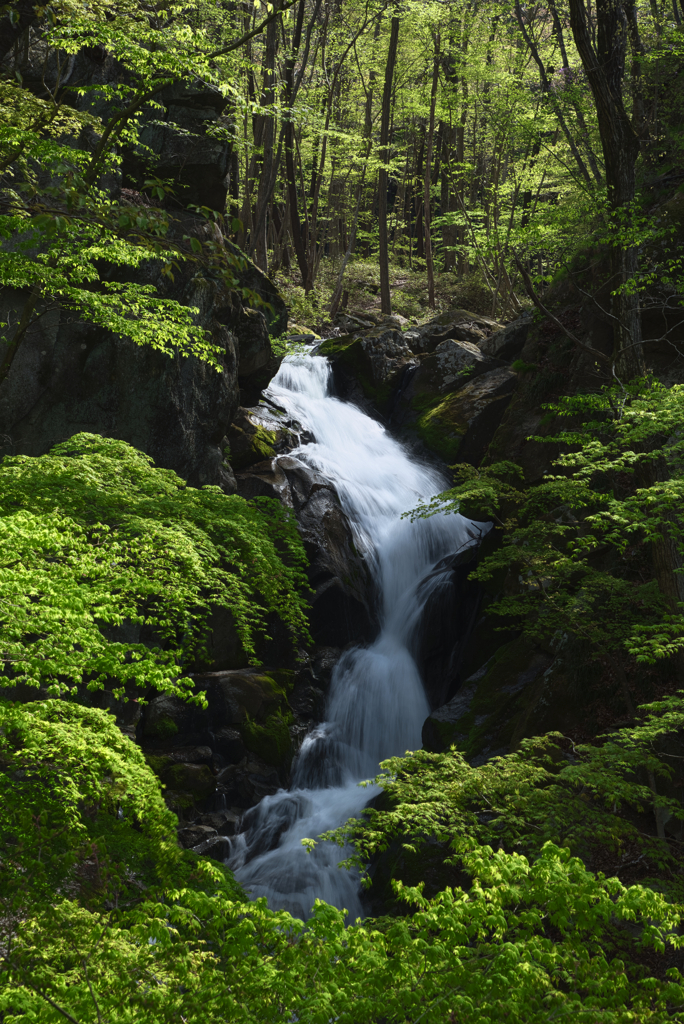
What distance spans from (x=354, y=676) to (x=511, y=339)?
10797mm

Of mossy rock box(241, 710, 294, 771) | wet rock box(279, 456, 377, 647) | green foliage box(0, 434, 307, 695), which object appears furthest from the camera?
wet rock box(279, 456, 377, 647)

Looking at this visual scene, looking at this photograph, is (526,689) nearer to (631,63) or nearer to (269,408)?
(269,408)

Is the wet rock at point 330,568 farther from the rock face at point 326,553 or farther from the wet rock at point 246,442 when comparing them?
the wet rock at point 246,442

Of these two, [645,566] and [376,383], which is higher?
[376,383]

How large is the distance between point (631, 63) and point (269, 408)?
402 inches

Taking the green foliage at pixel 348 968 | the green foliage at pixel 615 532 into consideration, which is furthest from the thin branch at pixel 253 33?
the green foliage at pixel 348 968

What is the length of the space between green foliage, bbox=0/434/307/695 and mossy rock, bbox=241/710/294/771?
3.11m

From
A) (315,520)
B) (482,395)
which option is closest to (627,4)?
(482,395)

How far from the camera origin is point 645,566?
8.30 meters

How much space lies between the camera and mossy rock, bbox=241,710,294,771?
960 cm

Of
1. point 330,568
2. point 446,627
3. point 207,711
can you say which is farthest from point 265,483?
point 207,711

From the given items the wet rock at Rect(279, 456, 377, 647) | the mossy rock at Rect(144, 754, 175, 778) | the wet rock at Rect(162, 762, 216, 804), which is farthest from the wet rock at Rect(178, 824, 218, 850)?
the wet rock at Rect(279, 456, 377, 647)

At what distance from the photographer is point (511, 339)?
1761cm

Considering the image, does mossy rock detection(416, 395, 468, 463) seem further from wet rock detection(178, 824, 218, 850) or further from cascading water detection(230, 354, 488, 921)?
wet rock detection(178, 824, 218, 850)
